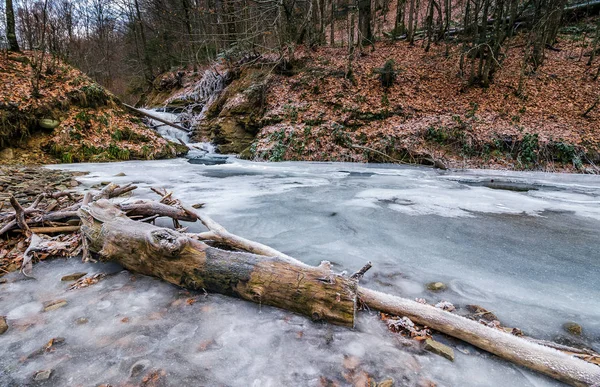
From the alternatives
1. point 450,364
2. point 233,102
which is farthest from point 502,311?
point 233,102

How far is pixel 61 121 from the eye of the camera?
8797mm

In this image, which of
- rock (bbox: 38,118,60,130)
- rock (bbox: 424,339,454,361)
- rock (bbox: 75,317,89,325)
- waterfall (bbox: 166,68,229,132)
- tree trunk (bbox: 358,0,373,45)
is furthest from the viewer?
waterfall (bbox: 166,68,229,132)

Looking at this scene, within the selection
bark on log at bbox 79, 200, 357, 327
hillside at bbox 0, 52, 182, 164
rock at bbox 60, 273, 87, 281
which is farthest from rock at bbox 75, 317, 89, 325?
hillside at bbox 0, 52, 182, 164

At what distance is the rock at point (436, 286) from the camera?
237 cm

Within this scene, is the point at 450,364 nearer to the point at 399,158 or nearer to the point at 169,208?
the point at 169,208

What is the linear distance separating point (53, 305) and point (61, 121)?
9355mm

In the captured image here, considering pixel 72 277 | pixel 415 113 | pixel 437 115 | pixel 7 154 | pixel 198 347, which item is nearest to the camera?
pixel 198 347

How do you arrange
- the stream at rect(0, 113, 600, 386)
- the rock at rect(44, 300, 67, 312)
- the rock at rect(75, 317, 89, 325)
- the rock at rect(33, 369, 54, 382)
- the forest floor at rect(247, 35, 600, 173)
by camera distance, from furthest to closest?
the forest floor at rect(247, 35, 600, 173), the rock at rect(44, 300, 67, 312), the rock at rect(75, 317, 89, 325), the stream at rect(0, 113, 600, 386), the rock at rect(33, 369, 54, 382)

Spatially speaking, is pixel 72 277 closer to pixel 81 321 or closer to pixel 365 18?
pixel 81 321

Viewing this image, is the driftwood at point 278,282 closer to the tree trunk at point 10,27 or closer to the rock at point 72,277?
the rock at point 72,277

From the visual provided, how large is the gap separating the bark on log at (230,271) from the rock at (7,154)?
7.78 m

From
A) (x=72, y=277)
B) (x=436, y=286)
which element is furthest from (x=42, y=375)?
(x=436, y=286)

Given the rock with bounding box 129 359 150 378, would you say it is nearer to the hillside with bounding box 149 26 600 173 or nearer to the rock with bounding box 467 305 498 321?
the rock with bounding box 467 305 498 321

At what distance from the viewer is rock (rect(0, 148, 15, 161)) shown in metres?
7.46
